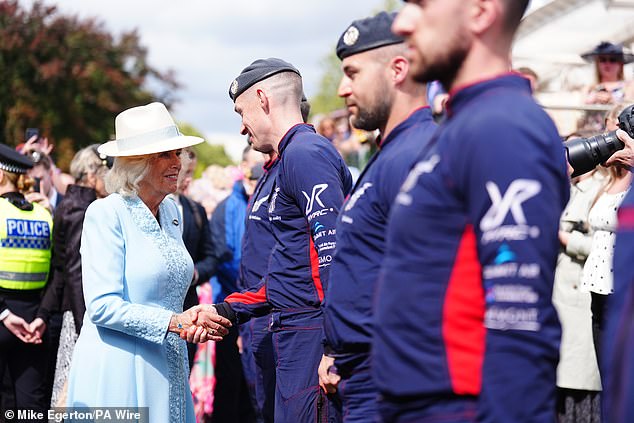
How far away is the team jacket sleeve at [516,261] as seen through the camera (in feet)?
7.53

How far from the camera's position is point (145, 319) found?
4.68 m

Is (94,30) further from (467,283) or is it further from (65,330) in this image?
(467,283)

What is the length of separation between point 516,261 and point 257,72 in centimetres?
327

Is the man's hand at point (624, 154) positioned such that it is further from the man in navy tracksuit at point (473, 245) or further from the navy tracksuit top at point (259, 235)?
the man in navy tracksuit at point (473, 245)

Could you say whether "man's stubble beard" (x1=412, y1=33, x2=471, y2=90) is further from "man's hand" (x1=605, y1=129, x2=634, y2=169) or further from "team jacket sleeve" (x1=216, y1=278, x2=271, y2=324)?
"team jacket sleeve" (x1=216, y1=278, x2=271, y2=324)

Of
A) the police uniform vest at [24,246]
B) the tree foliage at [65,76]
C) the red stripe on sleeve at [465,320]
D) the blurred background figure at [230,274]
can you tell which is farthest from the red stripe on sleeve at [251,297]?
the tree foliage at [65,76]

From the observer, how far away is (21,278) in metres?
7.21

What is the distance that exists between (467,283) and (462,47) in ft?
2.05

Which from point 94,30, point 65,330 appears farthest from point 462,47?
point 94,30

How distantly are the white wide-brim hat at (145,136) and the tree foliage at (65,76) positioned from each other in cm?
2844

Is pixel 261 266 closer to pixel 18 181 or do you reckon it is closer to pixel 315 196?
pixel 315 196

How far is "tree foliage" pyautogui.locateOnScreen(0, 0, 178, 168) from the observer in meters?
34.1

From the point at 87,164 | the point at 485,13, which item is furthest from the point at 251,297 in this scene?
the point at 87,164

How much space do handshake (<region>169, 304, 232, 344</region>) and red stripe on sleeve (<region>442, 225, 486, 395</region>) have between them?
256cm
